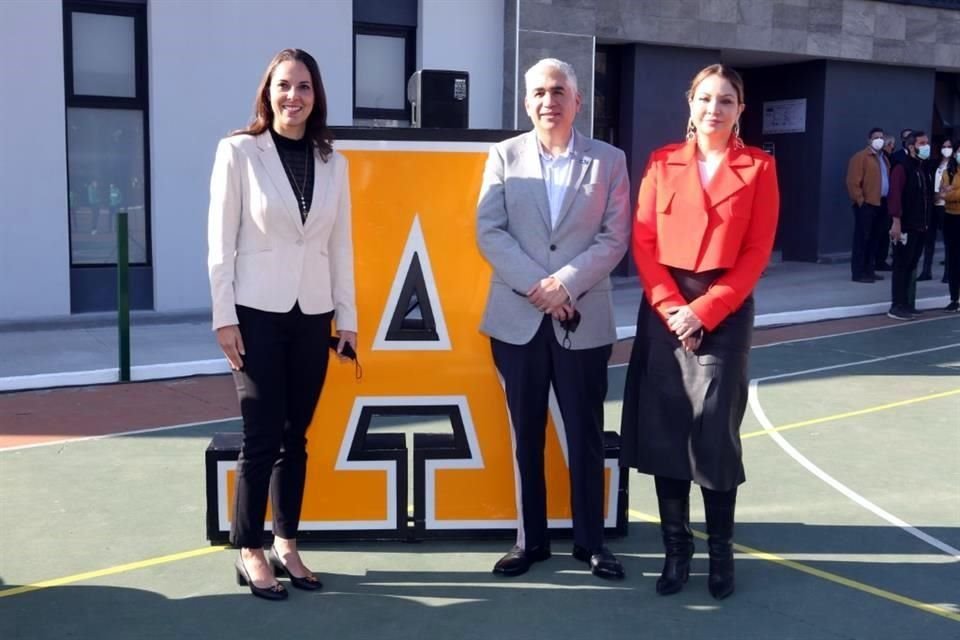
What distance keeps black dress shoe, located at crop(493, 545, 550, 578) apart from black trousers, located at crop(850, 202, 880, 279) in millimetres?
12852

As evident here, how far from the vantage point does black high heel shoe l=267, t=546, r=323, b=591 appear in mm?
Answer: 4777

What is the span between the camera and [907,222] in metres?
12.9

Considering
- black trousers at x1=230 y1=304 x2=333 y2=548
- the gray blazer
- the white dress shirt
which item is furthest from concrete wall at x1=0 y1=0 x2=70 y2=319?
the white dress shirt

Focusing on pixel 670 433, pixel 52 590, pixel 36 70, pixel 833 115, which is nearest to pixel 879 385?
pixel 670 433

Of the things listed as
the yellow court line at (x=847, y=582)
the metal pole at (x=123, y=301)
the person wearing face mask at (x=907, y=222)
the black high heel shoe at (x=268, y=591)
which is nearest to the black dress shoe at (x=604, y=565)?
the yellow court line at (x=847, y=582)

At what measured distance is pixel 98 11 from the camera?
40.9 feet

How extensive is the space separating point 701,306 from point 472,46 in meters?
10.8

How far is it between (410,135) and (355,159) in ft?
0.95

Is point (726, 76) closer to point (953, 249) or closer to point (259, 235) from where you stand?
point (259, 235)

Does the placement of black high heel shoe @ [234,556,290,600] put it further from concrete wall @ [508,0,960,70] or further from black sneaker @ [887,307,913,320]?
concrete wall @ [508,0,960,70]

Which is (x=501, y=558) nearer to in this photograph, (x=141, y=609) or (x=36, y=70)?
(x=141, y=609)

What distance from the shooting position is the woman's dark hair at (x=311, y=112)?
4547 mm

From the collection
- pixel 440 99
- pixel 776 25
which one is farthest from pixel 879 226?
pixel 440 99

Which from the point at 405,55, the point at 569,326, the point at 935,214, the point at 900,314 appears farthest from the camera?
the point at 935,214
